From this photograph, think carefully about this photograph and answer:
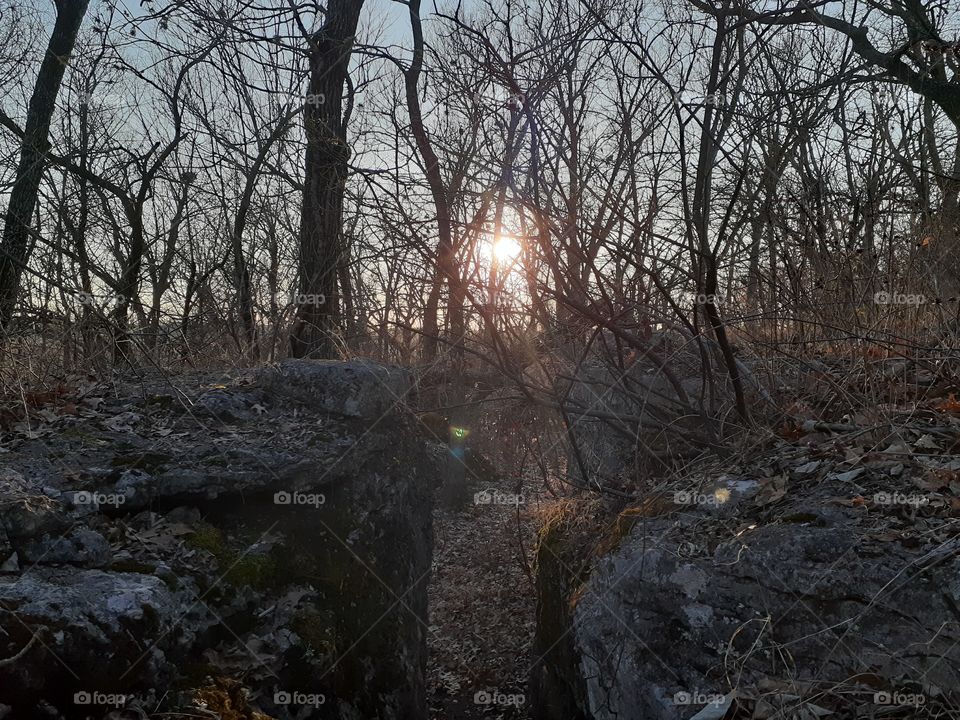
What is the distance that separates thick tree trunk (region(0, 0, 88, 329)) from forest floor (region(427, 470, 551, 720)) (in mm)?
4492

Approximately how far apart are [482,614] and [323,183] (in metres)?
4.42

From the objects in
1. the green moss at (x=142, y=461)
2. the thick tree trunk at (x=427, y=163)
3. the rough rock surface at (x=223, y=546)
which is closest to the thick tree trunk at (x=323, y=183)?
the thick tree trunk at (x=427, y=163)

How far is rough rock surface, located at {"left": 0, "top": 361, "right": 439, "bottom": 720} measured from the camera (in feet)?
8.71

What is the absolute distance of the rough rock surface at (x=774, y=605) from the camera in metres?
2.36

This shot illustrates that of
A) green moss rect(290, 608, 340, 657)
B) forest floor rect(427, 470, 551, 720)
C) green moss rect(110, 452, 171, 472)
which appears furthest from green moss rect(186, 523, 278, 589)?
forest floor rect(427, 470, 551, 720)

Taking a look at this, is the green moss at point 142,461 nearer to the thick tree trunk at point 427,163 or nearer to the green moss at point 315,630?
the green moss at point 315,630

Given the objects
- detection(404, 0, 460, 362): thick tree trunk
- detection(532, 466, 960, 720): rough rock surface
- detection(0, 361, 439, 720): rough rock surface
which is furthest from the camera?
detection(404, 0, 460, 362): thick tree trunk

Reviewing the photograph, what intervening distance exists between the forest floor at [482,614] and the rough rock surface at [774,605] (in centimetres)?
119

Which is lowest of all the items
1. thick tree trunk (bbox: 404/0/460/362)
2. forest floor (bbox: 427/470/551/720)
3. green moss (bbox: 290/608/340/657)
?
forest floor (bbox: 427/470/551/720)

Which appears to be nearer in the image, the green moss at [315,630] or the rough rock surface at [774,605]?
the rough rock surface at [774,605]

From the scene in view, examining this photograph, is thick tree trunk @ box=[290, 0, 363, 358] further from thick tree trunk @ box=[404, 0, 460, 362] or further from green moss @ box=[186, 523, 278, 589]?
green moss @ box=[186, 523, 278, 589]

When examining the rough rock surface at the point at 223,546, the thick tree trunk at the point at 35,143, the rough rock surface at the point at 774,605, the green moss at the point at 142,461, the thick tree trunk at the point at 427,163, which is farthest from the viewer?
the thick tree trunk at the point at 35,143

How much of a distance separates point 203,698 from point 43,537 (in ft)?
3.12

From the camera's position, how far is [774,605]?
2758 millimetres
